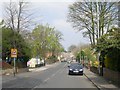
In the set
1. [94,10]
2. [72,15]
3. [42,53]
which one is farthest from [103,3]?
[42,53]

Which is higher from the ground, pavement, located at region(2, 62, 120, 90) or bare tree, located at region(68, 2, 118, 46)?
bare tree, located at region(68, 2, 118, 46)

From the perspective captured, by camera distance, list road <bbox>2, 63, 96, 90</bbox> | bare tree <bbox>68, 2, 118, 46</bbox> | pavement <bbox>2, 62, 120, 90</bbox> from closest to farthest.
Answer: pavement <bbox>2, 62, 120, 90</bbox> < road <bbox>2, 63, 96, 90</bbox> < bare tree <bbox>68, 2, 118, 46</bbox>

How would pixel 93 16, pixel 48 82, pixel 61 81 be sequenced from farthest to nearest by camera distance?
pixel 93 16
pixel 61 81
pixel 48 82

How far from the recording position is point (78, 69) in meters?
47.2

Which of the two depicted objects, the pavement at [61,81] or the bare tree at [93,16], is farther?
the bare tree at [93,16]

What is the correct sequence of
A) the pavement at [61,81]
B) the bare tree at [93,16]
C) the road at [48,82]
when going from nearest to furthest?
the pavement at [61,81] → the road at [48,82] → the bare tree at [93,16]

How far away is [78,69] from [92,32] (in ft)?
40.6

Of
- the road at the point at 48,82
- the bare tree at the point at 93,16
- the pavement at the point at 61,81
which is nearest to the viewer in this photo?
the pavement at the point at 61,81

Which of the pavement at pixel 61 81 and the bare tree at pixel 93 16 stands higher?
the bare tree at pixel 93 16

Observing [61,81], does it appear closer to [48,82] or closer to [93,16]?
[48,82]

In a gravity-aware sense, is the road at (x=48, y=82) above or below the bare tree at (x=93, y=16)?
below

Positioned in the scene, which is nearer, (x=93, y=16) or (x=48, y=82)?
(x=48, y=82)

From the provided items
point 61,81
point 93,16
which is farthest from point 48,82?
point 93,16

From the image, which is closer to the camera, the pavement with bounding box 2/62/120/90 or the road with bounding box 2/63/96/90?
the pavement with bounding box 2/62/120/90
